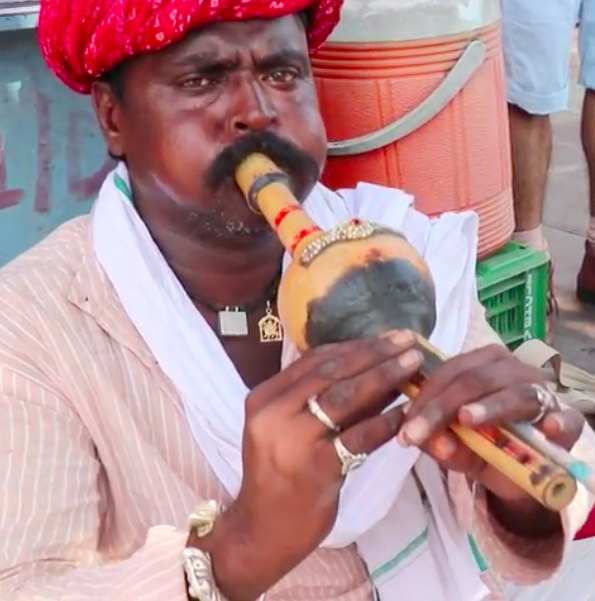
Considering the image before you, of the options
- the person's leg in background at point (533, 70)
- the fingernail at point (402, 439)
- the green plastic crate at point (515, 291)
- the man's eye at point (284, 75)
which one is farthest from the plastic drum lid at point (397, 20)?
the fingernail at point (402, 439)

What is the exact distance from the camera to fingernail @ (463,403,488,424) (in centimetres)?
96

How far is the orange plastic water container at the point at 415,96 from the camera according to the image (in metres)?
2.48

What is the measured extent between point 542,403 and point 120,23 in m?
0.72

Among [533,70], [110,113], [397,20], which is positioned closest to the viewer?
[110,113]

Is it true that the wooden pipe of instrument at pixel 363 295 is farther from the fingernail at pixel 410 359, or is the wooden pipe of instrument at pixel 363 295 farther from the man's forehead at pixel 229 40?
the man's forehead at pixel 229 40

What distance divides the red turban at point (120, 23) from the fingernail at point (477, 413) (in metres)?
0.65

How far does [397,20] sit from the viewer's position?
247 centimetres

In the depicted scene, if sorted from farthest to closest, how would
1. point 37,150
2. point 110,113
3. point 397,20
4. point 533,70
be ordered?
point 533,70
point 37,150
point 397,20
point 110,113

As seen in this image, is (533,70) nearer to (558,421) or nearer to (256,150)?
(256,150)

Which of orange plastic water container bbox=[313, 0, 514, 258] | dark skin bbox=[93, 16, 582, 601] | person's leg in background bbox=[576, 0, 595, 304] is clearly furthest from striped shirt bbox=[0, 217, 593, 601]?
person's leg in background bbox=[576, 0, 595, 304]

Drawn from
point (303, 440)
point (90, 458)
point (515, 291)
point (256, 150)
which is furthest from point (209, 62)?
point (515, 291)

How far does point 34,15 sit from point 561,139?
3.40m

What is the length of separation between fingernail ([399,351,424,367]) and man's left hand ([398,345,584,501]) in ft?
0.10

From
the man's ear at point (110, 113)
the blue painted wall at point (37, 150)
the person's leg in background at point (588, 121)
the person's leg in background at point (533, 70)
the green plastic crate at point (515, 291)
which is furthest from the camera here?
the person's leg in background at point (588, 121)
